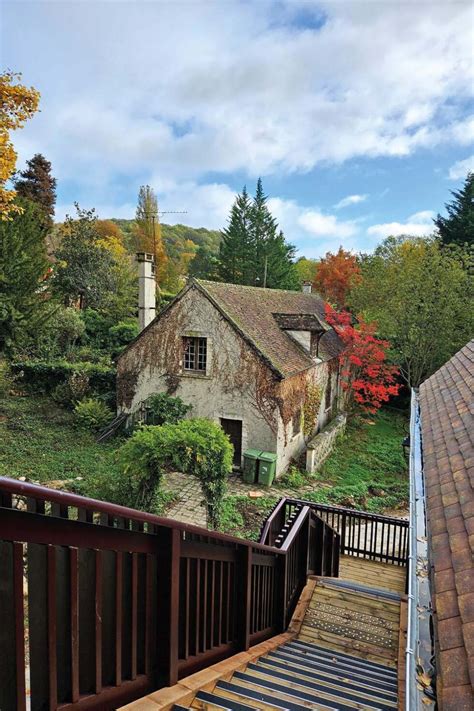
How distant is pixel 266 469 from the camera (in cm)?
1394

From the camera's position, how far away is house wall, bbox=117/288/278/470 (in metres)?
14.9

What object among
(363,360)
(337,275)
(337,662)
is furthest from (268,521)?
(337,275)

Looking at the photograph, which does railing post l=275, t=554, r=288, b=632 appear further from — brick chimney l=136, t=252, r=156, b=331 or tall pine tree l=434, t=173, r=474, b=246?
tall pine tree l=434, t=173, r=474, b=246

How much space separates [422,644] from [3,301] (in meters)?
22.7

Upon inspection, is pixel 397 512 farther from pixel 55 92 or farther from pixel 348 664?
pixel 55 92

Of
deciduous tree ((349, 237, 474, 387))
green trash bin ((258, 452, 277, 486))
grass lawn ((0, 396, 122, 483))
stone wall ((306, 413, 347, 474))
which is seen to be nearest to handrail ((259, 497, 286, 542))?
green trash bin ((258, 452, 277, 486))

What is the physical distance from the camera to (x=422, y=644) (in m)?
3.20

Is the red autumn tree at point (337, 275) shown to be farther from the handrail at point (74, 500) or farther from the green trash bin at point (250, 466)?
the handrail at point (74, 500)

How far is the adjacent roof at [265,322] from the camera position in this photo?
15297 millimetres

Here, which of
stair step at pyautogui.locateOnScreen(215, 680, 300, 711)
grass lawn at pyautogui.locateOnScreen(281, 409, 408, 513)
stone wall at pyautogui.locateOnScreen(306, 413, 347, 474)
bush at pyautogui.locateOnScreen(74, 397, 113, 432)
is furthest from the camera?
bush at pyautogui.locateOnScreen(74, 397, 113, 432)

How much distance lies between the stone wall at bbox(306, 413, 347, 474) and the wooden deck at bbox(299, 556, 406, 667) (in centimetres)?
820

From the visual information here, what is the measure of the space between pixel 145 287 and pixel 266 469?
10053 mm

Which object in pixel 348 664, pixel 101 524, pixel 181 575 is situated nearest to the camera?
pixel 101 524

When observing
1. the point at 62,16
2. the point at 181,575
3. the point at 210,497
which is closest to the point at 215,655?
the point at 181,575
